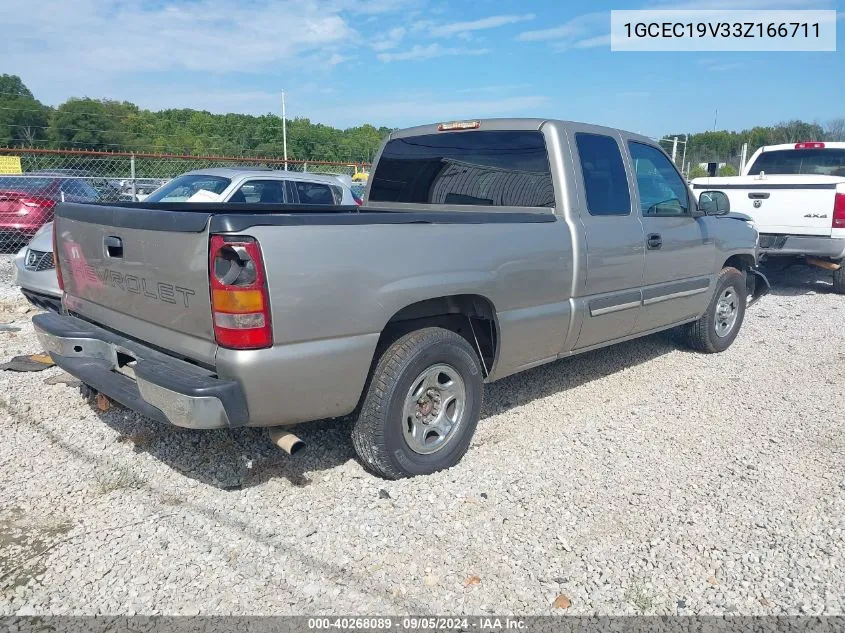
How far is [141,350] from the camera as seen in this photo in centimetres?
324

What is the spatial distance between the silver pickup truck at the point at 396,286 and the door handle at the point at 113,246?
3cm

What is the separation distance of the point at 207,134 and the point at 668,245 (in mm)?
27625

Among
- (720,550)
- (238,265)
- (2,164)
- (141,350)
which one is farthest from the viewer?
(2,164)

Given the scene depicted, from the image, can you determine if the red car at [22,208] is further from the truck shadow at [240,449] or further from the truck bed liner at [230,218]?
Answer: the truck bed liner at [230,218]

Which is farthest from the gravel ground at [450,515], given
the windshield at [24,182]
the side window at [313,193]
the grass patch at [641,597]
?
the windshield at [24,182]

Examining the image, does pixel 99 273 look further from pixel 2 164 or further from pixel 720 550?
pixel 2 164

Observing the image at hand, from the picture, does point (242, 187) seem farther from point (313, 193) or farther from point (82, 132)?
point (82, 132)

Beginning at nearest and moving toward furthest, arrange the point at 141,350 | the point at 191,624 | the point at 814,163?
1. the point at 191,624
2. the point at 141,350
3. the point at 814,163

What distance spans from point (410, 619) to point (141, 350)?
71.0 inches

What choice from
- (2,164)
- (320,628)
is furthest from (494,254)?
(2,164)

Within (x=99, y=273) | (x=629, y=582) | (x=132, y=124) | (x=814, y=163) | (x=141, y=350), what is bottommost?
(x=629, y=582)

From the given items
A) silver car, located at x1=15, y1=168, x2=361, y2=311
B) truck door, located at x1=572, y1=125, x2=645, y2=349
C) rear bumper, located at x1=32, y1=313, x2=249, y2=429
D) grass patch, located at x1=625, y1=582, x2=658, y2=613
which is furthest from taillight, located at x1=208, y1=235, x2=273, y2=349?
silver car, located at x1=15, y1=168, x2=361, y2=311

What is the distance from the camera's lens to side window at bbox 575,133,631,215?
4375mm

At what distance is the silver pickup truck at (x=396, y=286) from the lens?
2799 millimetres
